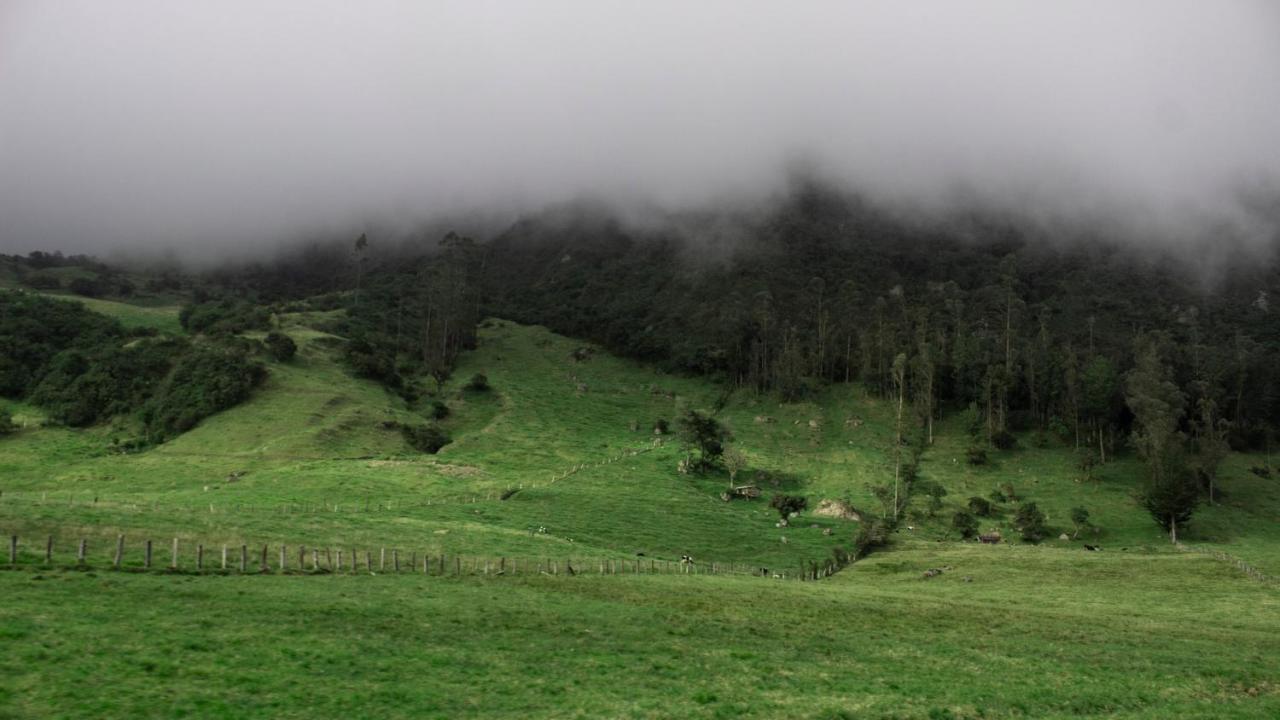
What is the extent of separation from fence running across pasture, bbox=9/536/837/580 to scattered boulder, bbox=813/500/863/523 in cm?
3342

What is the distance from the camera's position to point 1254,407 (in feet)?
433

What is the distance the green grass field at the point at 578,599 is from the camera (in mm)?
24375

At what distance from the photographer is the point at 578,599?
134ft

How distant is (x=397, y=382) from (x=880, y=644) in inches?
5104

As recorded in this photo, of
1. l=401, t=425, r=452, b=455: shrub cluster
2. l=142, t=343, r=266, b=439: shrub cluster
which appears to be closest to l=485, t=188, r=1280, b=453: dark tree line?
l=401, t=425, r=452, b=455: shrub cluster

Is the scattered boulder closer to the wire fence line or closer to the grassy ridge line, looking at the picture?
the wire fence line

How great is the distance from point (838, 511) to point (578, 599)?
194 ft

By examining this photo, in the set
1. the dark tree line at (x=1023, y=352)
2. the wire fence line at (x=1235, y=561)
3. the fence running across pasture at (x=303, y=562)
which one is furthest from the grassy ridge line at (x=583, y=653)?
the dark tree line at (x=1023, y=352)

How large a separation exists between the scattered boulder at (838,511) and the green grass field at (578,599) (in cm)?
300

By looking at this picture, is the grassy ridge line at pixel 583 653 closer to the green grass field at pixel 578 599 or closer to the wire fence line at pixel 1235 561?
the green grass field at pixel 578 599

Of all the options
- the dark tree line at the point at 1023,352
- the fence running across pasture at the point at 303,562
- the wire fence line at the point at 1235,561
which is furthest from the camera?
the dark tree line at the point at 1023,352

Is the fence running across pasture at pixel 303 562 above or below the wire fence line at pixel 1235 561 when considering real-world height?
above

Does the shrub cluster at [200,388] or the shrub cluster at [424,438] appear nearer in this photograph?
the shrub cluster at [200,388]

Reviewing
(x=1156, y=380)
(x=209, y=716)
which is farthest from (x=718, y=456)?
(x=209, y=716)
